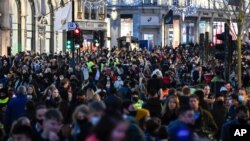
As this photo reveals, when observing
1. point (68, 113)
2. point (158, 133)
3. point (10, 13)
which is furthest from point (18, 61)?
point (158, 133)

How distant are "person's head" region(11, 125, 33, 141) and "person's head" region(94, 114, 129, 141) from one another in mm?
2784

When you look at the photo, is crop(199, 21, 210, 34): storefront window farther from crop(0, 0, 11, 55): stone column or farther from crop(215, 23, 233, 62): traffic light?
crop(215, 23, 233, 62): traffic light

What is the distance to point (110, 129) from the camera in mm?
6340

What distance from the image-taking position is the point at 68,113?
42.8 ft

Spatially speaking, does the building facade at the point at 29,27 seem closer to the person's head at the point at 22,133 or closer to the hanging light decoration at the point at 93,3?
the hanging light decoration at the point at 93,3

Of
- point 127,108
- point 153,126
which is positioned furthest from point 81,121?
point 127,108

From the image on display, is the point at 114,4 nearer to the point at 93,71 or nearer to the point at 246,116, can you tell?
the point at 93,71

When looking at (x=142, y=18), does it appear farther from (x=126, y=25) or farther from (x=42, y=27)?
(x=42, y=27)

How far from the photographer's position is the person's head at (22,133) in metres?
9.10

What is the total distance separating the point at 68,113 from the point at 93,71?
20.6 m

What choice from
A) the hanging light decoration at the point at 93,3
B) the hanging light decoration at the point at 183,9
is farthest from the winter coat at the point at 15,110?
the hanging light decoration at the point at 183,9

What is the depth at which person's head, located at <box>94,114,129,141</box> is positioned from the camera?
6.34m

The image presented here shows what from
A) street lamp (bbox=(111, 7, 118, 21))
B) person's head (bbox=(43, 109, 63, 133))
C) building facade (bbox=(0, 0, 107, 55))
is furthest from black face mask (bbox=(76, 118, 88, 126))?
street lamp (bbox=(111, 7, 118, 21))

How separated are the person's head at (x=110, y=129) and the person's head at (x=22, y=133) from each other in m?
2.78
